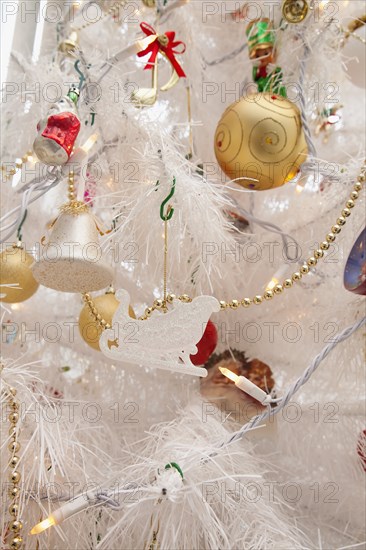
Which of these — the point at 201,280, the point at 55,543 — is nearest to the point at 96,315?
the point at 201,280

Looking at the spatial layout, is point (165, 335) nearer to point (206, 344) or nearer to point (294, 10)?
point (206, 344)

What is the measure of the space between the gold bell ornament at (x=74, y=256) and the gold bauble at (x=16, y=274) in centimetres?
8

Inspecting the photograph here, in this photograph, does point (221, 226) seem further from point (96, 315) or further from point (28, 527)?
point (28, 527)

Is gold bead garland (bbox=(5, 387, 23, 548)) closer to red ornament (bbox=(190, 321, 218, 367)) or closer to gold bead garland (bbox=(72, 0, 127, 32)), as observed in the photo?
red ornament (bbox=(190, 321, 218, 367))

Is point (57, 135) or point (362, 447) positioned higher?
point (57, 135)

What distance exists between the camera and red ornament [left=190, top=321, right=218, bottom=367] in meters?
0.60

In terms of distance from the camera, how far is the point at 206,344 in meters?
0.60

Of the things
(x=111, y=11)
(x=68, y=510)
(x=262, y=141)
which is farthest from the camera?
(x=111, y=11)

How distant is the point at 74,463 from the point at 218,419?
5.7 inches

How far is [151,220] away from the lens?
1.82ft

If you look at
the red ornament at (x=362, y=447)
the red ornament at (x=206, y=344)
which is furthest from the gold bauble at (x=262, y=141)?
the red ornament at (x=362, y=447)

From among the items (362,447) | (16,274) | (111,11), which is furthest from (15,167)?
(362,447)

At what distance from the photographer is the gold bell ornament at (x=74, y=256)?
503mm

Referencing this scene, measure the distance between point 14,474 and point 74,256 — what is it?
0.20 metres
